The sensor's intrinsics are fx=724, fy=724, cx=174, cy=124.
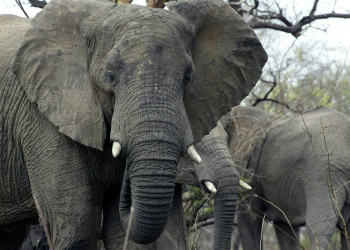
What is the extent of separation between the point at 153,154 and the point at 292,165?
453 cm

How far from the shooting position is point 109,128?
335 cm

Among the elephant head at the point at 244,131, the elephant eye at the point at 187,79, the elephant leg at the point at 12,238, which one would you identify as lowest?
the elephant head at the point at 244,131

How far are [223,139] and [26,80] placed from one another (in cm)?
210

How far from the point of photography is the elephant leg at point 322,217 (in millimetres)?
6230

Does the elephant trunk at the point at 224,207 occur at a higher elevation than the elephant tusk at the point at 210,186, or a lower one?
lower

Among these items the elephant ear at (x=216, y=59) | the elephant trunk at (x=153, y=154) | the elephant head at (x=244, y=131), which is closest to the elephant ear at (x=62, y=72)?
the elephant trunk at (x=153, y=154)

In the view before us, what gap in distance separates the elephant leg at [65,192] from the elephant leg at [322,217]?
314cm

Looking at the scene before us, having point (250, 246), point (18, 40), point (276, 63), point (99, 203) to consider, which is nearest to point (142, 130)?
point (99, 203)

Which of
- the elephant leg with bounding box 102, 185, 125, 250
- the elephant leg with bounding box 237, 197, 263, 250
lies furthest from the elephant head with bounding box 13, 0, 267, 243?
the elephant leg with bounding box 237, 197, 263, 250

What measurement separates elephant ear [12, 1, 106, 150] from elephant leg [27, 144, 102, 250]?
7.2 inches

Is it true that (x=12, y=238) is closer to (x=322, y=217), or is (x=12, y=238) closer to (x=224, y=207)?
(x=224, y=207)

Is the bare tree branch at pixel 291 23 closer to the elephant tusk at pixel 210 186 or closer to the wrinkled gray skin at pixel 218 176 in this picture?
the wrinkled gray skin at pixel 218 176

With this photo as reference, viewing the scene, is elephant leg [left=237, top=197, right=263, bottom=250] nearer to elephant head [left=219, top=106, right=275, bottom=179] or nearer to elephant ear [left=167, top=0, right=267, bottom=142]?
elephant head [left=219, top=106, right=275, bottom=179]

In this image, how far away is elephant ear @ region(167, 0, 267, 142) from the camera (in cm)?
360
